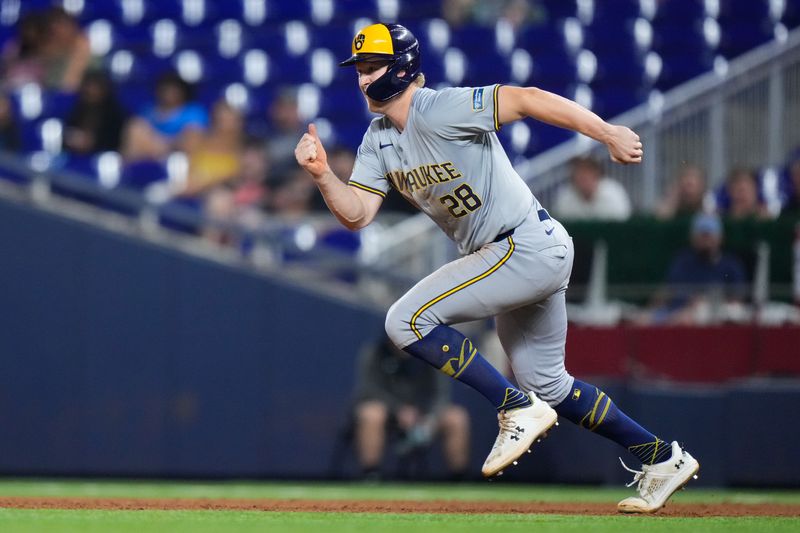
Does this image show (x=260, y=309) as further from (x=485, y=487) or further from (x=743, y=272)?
(x=743, y=272)

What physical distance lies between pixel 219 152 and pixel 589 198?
298 cm

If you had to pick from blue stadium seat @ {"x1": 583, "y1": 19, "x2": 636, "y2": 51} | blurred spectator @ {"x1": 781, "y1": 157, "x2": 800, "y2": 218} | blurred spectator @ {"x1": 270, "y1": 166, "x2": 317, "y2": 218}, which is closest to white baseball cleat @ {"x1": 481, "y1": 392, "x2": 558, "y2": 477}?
blurred spectator @ {"x1": 781, "y1": 157, "x2": 800, "y2": 218}

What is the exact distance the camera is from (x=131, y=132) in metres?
10.9

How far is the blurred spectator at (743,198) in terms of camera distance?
9573 millimetres

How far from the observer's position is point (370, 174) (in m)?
5.39

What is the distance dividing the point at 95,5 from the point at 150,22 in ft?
2.04

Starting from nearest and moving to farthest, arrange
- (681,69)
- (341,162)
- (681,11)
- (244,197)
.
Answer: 1. (341,162)
2. (244,197)
3. (681,69)
4. (681,11)

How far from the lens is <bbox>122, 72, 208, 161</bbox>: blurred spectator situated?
10.8 metres

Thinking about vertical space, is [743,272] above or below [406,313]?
below

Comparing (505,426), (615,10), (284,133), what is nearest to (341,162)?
(284,133)

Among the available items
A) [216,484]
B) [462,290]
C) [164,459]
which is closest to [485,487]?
[216,484]

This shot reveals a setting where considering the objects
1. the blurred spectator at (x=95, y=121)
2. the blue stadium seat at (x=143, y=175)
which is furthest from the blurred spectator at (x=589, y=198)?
the blurred spectator at (x=95, y=121)

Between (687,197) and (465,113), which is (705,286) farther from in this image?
(465,113)

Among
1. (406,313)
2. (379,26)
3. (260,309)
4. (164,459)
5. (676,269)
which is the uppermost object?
(379,26)
